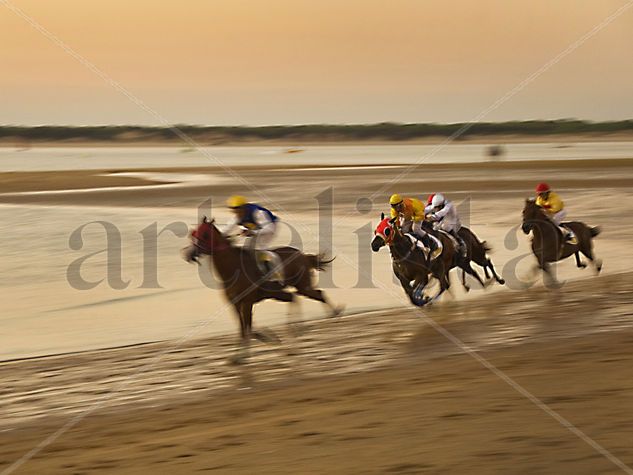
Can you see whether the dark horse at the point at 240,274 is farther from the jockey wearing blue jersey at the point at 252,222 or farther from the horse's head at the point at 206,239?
the jockey wearing blue jersey at the point at 252,222

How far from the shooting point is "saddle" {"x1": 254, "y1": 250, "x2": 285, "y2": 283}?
13.5 metres

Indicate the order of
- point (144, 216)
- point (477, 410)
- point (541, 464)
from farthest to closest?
point (144, 216)
point (477, 410)
point (541, 464)

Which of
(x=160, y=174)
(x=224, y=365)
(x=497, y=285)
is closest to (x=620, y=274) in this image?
(x=497, y=285)

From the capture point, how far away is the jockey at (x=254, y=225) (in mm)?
13613

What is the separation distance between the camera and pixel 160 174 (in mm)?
61812

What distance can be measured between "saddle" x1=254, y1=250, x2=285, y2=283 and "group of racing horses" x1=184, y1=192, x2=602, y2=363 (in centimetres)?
6

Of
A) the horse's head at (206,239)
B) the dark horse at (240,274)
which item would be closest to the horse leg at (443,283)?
the dark horse at (240,274)

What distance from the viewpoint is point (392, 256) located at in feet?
52.9

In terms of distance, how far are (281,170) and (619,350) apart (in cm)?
5405

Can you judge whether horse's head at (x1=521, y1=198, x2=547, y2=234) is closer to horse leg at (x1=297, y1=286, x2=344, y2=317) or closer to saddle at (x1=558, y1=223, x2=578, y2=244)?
saddle at (x1=558, y1=223, x2=578, y2=244)

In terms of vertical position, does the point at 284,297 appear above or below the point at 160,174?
below

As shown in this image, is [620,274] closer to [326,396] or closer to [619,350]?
[619,350]

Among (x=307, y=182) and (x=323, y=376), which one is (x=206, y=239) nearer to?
(x=323, y=376)

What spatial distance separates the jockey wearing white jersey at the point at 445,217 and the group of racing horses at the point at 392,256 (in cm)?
16
